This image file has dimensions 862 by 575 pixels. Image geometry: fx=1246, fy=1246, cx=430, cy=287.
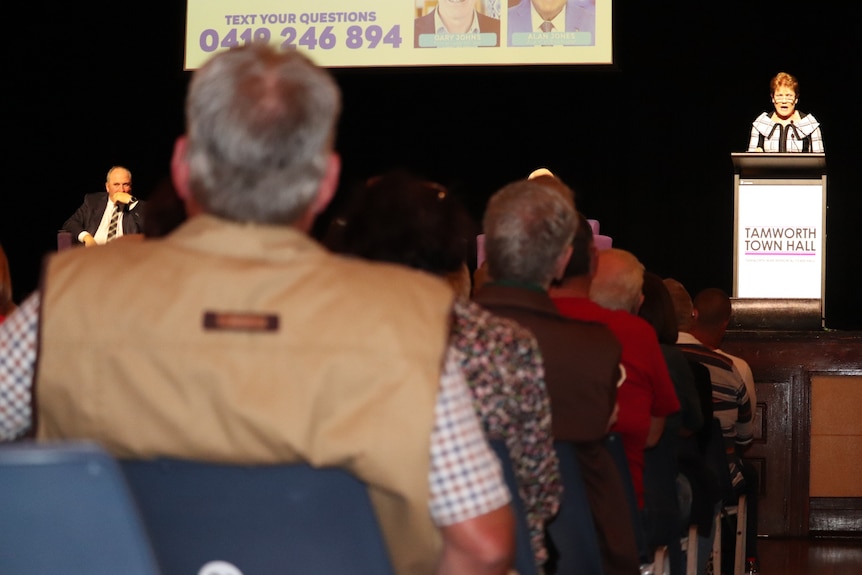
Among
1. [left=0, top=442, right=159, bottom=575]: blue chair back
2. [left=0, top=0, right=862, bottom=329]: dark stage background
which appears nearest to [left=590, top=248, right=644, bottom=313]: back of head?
[left=0, top=442, right=159, bottom=575]: blue chair back

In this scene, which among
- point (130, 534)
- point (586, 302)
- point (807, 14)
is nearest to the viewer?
point (130, 534)

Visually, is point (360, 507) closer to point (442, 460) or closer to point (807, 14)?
point (442, 460)

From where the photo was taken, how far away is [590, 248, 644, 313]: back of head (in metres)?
3.09

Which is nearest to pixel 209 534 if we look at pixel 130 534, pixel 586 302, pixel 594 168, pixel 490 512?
pixel 130 534

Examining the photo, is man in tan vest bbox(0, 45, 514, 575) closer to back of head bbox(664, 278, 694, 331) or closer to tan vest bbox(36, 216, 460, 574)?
tan vest bbox(36, 216, 460, 574)

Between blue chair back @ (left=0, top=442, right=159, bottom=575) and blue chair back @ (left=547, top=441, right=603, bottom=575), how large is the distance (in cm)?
130

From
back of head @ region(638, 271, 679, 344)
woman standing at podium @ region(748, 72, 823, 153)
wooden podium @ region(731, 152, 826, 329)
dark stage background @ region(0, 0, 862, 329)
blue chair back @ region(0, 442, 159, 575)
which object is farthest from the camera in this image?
dark stage background @ region(0, 0, 862, 329)

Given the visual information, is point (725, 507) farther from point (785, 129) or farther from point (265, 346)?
point (265, 346)

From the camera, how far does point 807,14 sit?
30.0 ft

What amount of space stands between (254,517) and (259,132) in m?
0.34

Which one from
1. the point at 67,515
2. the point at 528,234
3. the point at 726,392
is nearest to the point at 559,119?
the point at 726,392

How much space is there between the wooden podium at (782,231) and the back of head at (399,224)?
4.34 meters

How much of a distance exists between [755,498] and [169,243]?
12.2ft

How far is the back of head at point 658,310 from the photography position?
344 cm
